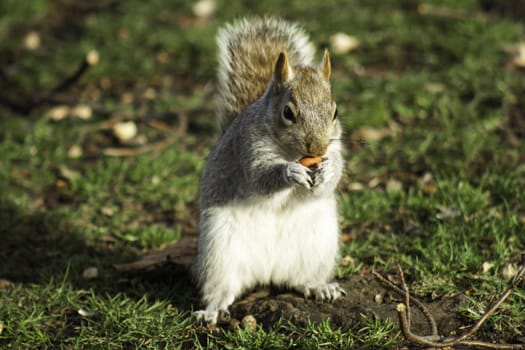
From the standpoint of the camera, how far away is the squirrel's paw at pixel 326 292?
2438 mm

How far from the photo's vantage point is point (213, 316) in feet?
7.89

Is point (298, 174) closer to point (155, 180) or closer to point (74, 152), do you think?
point (155, 180)

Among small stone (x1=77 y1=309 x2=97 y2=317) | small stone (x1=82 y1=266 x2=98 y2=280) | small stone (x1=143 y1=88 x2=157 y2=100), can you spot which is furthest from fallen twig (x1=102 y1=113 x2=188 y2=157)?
small stone (x1=77 y1=309 x2=97 y2=317)

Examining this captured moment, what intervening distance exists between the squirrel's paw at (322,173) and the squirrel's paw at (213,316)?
1.95ft

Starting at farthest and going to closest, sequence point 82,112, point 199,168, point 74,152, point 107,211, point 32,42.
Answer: point 32,42 → point 82,112 → point 74,152 → point 199,168 → point 107,211

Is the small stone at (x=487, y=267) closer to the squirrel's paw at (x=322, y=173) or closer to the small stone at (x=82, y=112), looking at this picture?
the squirrel's paw at (x=322, y=173)

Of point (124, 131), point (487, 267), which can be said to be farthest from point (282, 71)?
point (124, 131)

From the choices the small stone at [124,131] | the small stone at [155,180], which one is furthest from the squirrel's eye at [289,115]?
the small stone at [124,131]

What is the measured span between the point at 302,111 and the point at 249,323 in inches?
30.2

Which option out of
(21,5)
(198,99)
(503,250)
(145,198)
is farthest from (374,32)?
(21,5)

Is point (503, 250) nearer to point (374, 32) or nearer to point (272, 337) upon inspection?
point (272, 337)

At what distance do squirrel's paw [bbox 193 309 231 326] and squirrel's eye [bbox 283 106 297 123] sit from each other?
75 cm

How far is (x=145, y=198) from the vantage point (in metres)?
3.52

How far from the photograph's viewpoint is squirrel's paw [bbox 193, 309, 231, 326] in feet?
7.86
